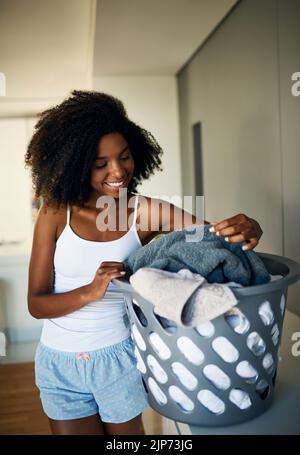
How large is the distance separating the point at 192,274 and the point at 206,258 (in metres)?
0.04

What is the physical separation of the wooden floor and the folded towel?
119 cm

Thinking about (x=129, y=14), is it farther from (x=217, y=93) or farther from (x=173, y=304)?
(x=173, y=304)

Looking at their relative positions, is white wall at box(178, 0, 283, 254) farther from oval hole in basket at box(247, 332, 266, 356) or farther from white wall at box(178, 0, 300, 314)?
oval hole in basket at box(247, 332, 266, 356)

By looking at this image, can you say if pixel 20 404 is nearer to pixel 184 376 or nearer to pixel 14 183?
pixel 184 376

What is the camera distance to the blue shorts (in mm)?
923

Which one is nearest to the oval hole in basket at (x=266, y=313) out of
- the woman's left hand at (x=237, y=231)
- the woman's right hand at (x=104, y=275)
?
the woman's left hand at (x=237, y=231)

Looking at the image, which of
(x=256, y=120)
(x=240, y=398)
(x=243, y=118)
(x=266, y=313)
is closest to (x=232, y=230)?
(x=266, y=313)

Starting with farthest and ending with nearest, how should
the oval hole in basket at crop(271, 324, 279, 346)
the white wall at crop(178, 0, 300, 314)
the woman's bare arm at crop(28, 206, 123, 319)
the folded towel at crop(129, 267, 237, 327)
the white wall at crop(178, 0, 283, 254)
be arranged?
the white wall at crop(178, 0, 283, 254) < the white wall at crop(178, 0, 300, 314) < the woman's bare arm at crop(28, 206, 123, 319) < the oval hole in basket at crop(271, 324, 279, 346) < the folded towel at crop(129, 267, 237, 327)

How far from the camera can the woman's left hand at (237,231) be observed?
71 cm

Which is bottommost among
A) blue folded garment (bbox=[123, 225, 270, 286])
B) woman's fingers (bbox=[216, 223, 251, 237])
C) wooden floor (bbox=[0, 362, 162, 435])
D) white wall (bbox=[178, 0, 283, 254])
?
wooden floor (bbox=[0, 362, 162, 435])

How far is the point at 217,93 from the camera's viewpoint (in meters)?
1.91

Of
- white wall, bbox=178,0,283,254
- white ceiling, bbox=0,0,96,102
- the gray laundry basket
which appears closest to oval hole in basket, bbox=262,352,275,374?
the gray laundry basket

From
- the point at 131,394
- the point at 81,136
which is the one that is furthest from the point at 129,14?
the point at 131,394

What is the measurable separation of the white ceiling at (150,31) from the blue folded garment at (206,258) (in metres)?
1.11
